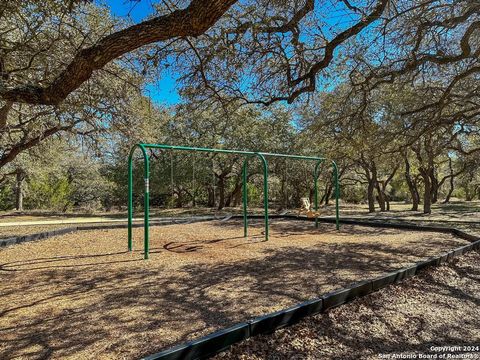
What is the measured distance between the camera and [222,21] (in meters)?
→ 5.01

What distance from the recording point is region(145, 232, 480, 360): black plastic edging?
6.35 ft

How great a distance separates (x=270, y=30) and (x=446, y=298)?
3.67 m

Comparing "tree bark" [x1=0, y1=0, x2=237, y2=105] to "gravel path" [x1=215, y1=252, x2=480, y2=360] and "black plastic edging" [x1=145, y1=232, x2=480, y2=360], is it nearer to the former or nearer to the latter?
"black plastic edging" [x1=145, y1=232, x2=480, y2=360]

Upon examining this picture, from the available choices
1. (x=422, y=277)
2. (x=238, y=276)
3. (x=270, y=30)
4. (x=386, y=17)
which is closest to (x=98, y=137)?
(x=270, y=30)

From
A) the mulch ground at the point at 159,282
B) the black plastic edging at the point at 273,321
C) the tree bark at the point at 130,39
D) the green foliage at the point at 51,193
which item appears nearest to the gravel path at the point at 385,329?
the black plastic edging at the point at 273,321

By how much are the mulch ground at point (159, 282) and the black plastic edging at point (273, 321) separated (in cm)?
19

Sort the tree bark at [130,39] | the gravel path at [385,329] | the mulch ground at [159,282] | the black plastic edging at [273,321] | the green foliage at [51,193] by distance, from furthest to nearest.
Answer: the green foliage at [51,193] → the tree bark at [130,39] → the mulch ground at [159,282] → the gravel path at [385,329] → the black plastic edging at [273,321]

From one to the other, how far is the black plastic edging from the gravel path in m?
0.04

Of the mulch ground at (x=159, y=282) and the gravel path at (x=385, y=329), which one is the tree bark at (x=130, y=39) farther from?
the gravel path at (x=385, y=329)

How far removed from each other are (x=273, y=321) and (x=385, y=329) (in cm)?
82

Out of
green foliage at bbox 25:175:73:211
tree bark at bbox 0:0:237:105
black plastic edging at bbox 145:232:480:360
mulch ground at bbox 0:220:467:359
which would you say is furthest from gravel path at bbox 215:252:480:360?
green foliage at bbox 25:175:73:211

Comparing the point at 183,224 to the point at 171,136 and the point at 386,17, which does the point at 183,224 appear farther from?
the point at 171,136

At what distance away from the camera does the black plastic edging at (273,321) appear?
1.93 metres

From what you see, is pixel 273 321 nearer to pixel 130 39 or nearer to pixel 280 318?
pixel 280 318
